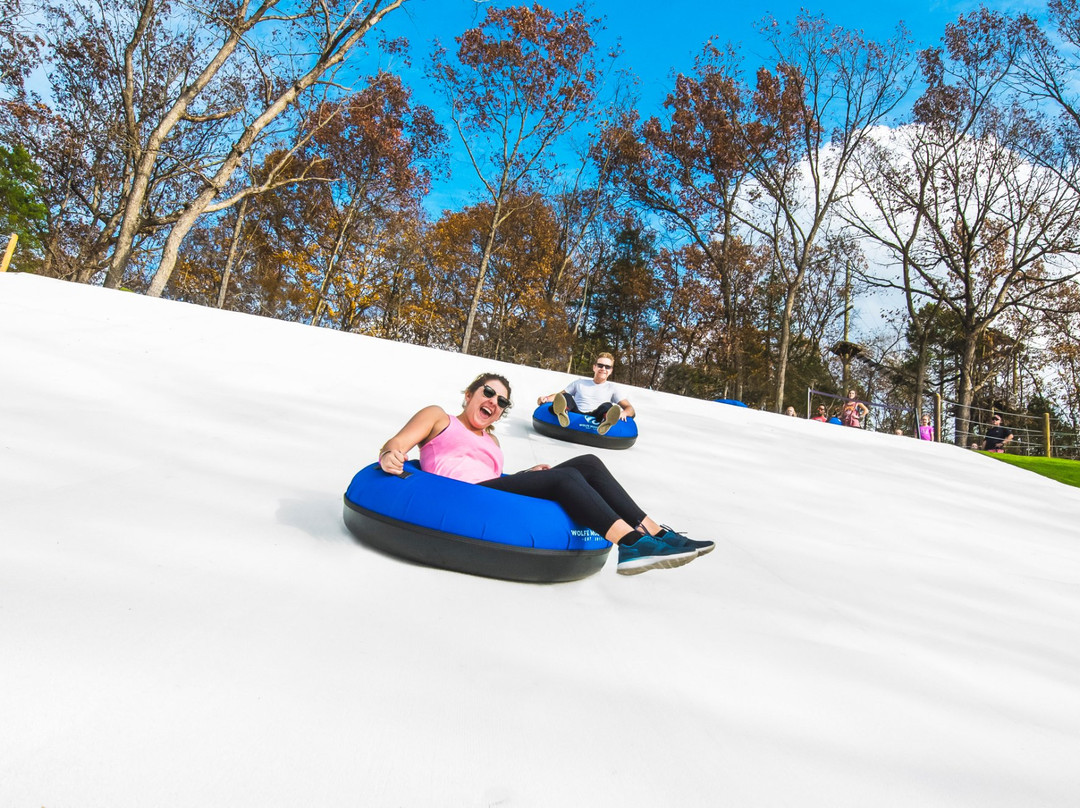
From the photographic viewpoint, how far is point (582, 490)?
242 centimetres

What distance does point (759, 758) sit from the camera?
1533 millimetres

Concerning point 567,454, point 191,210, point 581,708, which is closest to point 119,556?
point 581,708

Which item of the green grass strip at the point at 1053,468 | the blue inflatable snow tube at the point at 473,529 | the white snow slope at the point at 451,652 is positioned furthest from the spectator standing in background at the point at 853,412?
the blue inflatable snow tube at the point at 473,529

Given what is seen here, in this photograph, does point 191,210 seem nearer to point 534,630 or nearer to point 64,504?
point 64,504

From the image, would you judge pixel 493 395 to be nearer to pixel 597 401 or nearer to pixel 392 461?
pixel 392 461

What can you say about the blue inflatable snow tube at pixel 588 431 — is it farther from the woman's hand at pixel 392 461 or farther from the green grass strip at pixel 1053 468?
the green grass strip at pixel 1053 468

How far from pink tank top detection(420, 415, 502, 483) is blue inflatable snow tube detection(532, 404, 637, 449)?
2.75 meters

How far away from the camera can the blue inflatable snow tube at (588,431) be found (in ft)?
18.1

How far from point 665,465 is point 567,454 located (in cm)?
85

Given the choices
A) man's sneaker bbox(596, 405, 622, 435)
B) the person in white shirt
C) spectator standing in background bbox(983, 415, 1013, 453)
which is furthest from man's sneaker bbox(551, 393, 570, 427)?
spectator standing in background bbox(983, 415, 1013, 453)

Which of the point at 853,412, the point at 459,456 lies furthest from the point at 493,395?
the point at 853,412

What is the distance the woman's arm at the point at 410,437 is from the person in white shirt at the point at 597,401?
2888 mm

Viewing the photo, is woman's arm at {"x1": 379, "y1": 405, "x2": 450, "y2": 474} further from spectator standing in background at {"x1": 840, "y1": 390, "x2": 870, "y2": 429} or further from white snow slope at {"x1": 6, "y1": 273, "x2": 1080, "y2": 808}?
spectator standing in background at {"x1": 840, "y1": 390, "x2": 870, "y2": 429}

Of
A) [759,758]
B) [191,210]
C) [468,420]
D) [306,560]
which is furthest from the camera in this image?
[191,210]
